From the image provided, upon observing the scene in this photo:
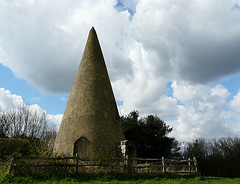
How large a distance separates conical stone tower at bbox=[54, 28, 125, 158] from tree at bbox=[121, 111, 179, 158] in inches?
415

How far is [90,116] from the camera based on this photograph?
11.8 m

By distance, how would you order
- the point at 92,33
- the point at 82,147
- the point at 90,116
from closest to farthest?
the point at 82,147
the point at 90,116
the point at 92,33

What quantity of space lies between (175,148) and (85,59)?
21952 mm

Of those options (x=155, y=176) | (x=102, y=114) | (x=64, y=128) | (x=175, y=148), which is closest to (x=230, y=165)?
(x=175, y=148)

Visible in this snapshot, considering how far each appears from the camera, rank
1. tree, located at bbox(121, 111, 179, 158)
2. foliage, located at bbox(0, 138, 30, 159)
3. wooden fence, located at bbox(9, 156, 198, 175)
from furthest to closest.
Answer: tree, located at bbox(121, 111, 179, 158) < foliage, located at bbox(0, 138, 30, 159) < wooden fence, located at bbox(9, 156, 198, 175)

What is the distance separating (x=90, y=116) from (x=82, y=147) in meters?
1.86

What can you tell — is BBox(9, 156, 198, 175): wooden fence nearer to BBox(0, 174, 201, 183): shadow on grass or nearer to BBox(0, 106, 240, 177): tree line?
BBox(0, 174, 201, 183): shadow on grass

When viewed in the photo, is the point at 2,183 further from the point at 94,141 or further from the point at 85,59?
the point at 85,59

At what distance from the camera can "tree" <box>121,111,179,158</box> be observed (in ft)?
74.9

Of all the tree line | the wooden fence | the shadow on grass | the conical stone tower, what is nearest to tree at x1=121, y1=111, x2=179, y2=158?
the tree line

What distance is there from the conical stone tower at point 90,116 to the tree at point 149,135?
10530 mm

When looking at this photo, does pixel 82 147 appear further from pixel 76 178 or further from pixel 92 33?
pixel 92 33

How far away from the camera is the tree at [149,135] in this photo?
2283 centimetres

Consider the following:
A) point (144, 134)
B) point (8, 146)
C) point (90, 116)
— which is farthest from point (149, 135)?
point (8, 146)
